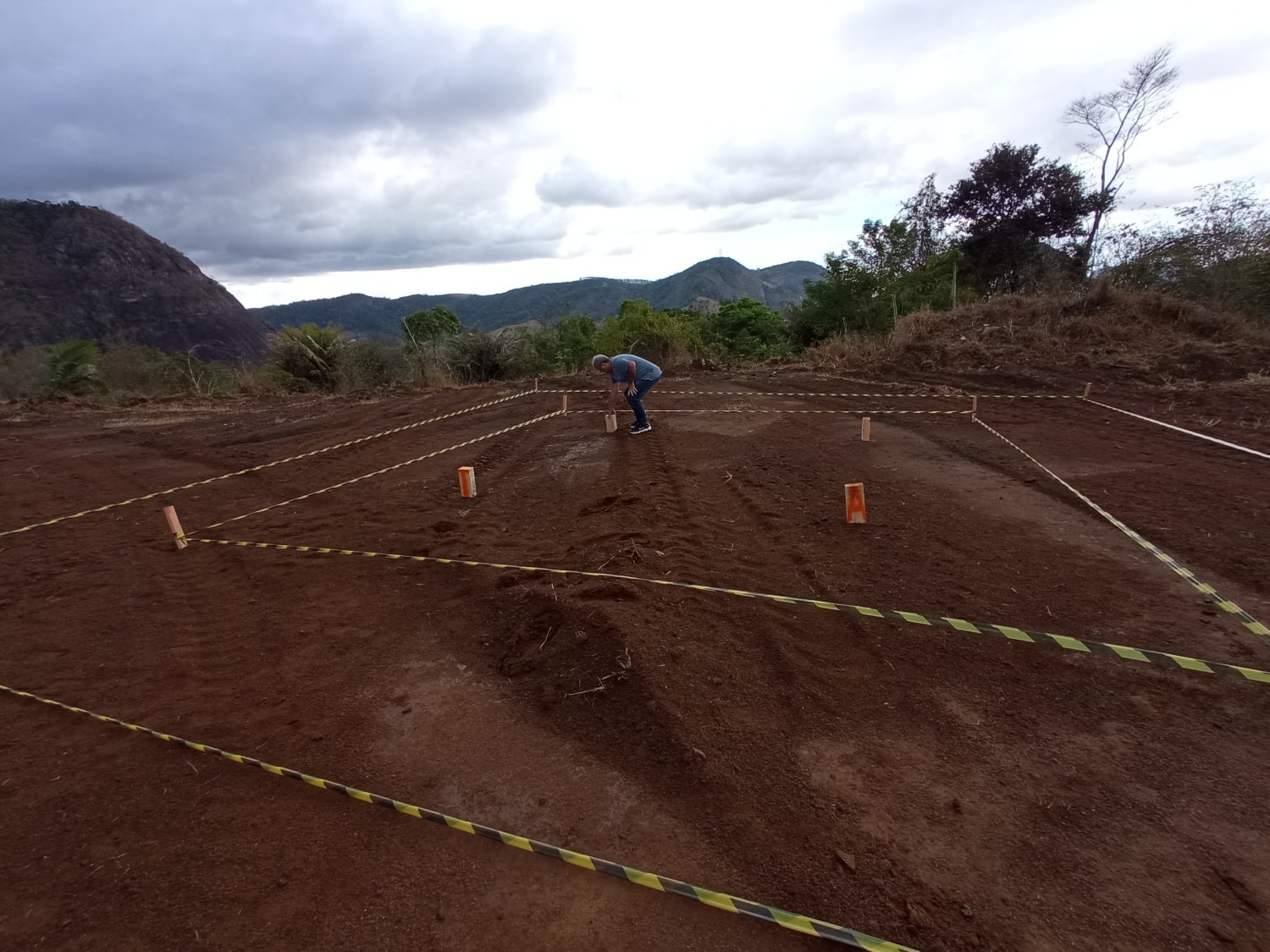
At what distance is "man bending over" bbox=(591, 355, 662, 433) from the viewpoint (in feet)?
31.8

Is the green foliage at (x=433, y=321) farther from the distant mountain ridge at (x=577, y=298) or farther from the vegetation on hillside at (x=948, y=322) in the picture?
the distant mountain ridge at (x=577, y=298)

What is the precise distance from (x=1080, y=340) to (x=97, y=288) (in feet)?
282

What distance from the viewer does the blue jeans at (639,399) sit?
385 inches

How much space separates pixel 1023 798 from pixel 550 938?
6.98 feet

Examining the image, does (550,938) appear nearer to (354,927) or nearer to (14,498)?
(354,927)

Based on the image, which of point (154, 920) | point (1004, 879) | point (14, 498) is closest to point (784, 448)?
point (1004, 879)

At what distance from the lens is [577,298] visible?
439 ft

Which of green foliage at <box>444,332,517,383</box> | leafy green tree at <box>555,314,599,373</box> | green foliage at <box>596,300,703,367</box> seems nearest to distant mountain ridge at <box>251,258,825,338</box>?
leafy green tree at <box>555,314,599,373</box>

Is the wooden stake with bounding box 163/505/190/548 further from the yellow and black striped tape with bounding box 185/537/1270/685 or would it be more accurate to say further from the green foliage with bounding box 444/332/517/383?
the green foliage with bounding box 444/332/517/383

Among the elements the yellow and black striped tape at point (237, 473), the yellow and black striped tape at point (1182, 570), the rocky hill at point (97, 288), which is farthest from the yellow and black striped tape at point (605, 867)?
the rocky hill at point (97, 288)

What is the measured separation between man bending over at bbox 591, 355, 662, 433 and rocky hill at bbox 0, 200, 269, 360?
66.5m

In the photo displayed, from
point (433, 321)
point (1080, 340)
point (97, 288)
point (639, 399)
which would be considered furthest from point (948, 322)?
point (97, 288)

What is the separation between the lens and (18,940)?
7.55 ft

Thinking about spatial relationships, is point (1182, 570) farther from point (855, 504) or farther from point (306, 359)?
point (306, 359)
